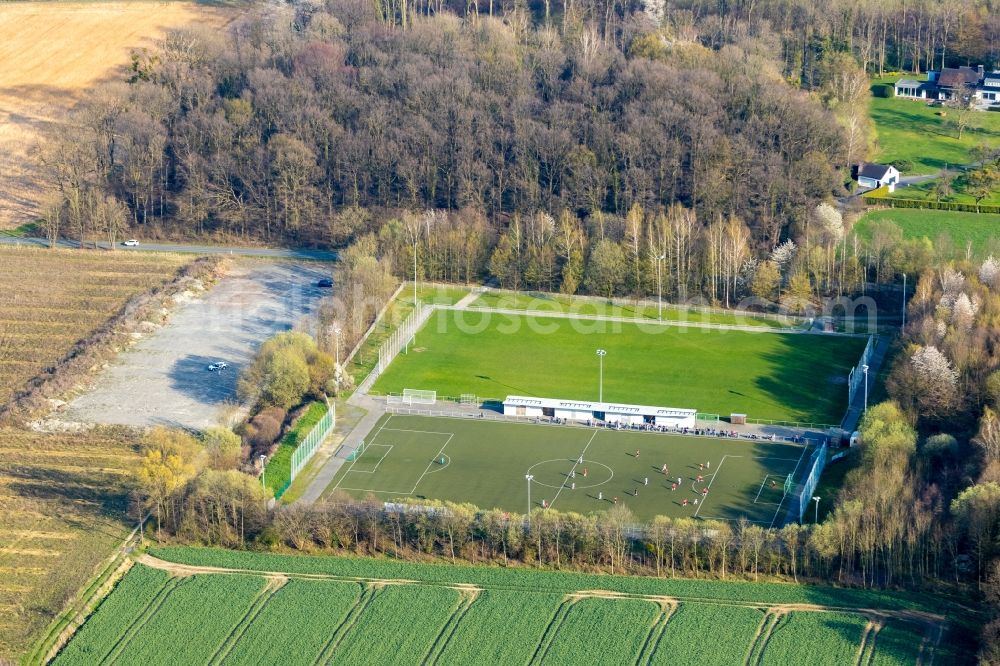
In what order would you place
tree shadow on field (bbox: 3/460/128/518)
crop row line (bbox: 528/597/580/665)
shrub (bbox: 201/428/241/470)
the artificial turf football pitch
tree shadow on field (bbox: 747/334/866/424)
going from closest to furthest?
1. crop row line (bbox: 528/597/580/665)
2. tree shadow on field (bbox: 3/460/128/518)
3. the artificial turf football pitch
4. shrub (bbox: 201/428/241/470)
5. tree shadow on field (bbox: 747/334/866/424)

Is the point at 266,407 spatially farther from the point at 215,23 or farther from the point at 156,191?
the point at 215,23

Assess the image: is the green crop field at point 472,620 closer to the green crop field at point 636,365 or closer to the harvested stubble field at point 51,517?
the harvested stubble field at point 51,517

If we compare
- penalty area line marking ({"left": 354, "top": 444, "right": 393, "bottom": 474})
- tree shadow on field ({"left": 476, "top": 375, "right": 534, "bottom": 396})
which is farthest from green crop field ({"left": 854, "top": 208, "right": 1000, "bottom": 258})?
penalty area line marking ({"left": 354, "top": 444, "right": 393, "bottom": 474})

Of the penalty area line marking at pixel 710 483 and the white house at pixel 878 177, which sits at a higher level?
the white house at pixel 878 177

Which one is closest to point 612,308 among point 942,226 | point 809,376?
point 809,376

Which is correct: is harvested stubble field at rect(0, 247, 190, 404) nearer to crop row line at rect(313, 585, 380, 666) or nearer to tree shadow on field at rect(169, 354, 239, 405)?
tree shadow on field at rect(169, 354, 239, 405)

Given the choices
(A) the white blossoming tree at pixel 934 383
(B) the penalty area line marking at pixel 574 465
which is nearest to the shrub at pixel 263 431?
(B) the penalty area line marking at pixel 574 465

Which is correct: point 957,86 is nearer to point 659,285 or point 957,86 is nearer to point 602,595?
point 659,285
